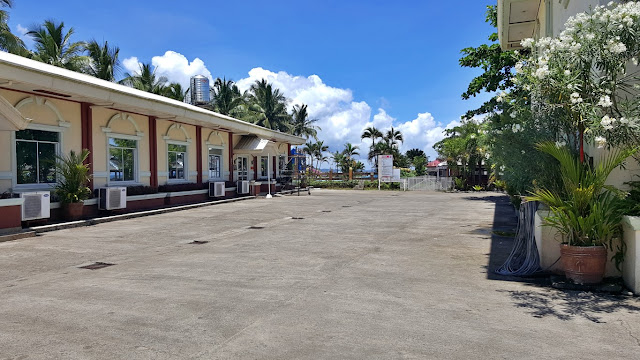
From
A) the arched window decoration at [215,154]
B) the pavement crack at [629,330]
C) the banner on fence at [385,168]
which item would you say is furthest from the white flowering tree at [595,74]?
the banner on fence at [385,168]

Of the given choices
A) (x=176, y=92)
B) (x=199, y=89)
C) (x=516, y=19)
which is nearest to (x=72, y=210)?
(x=516, y=19)

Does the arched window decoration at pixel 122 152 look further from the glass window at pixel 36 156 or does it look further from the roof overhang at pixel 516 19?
the roof overhang at pixel 516 19

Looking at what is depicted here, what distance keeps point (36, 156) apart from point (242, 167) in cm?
1453

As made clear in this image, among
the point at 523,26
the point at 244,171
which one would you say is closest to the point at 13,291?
the point at 523,26

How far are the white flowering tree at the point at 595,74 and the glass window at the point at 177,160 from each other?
17.0 metres

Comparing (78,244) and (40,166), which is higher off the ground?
(40,166)

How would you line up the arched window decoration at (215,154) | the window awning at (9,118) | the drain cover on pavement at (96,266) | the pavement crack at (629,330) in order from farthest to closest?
the arched window decoration at (215,154)
the window awning at (9,118)
the drain cover on pavement at (96,266)
the pavement crack at (629,330)

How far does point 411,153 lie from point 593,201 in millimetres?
83873

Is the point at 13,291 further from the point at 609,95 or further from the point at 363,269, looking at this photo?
the point at 609,95

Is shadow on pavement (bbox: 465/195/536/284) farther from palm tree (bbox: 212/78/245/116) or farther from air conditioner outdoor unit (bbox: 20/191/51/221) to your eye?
palm tree (bbox: 212/78/245/116)

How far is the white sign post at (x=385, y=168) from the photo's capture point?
36709mm

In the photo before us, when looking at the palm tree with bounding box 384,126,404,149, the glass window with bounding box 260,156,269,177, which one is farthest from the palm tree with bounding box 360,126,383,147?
the glass window with bounding box 260,156,269,177

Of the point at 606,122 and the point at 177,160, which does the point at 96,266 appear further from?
the point at 177,160

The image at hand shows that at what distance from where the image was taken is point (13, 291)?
602 centimetres
